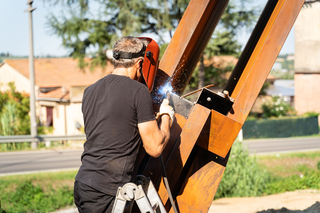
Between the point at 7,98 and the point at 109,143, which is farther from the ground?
the point at 109,143

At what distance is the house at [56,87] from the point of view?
2111 centimetres

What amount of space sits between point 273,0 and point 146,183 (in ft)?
6.72

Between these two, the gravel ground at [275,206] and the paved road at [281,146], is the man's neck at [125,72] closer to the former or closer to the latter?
the gravel ground at [275,206]

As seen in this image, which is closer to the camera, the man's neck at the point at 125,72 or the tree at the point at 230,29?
the man's neck at the point at 125,72

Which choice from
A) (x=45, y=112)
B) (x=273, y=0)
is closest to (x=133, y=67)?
(x=273, y=0)

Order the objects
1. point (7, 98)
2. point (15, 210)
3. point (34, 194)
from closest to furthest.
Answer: point (15, 210), point (34, 194), point (7, 98)

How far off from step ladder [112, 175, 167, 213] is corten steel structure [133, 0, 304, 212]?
261 mm

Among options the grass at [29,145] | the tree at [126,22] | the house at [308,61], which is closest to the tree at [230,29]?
the tree at [126,22]

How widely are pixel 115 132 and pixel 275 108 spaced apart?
25934mm

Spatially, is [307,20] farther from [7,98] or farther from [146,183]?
[146,183]

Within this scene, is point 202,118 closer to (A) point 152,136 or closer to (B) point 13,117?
(A) point 152,136

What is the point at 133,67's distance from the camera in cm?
206

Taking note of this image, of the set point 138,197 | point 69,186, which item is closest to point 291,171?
point 69,186

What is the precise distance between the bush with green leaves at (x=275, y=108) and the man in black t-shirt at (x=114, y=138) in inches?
989
